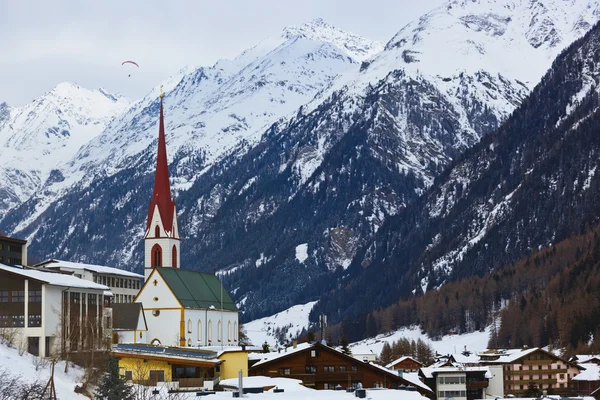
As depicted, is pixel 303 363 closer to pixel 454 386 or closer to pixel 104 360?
pixel 104 360

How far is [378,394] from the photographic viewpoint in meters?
104

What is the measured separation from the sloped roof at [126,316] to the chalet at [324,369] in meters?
38.3

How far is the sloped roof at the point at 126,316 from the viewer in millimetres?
174575

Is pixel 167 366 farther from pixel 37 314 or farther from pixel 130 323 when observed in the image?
pixel 130 323

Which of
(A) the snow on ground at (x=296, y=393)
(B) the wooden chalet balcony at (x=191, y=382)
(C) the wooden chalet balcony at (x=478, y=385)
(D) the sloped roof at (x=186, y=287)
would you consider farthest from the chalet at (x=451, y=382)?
(A) the snow on ground at (x=296, y=393)

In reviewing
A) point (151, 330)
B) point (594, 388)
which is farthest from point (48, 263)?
point (594, 388)

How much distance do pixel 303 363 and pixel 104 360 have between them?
25.8 meters

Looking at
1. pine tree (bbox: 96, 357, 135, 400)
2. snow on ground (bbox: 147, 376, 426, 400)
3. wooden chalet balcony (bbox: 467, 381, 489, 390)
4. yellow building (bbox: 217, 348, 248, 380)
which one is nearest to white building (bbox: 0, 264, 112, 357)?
yellow building (bbox: 217, 348, 248, 380)

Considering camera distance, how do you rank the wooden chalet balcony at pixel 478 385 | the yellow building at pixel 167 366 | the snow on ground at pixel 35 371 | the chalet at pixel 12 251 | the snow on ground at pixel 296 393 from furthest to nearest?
the wooden chalet balcony at pixel 478 385 → the chalet at pixel 12 251 → the yellow building at pixel 167 366 → the snow on ground at pixel 35 371 → the snow on ground at pixel 296 393

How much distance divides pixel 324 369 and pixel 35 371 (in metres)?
36.1

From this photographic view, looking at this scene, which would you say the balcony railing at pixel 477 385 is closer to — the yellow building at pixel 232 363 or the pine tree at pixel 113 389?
the yellow building at pixel 232 363

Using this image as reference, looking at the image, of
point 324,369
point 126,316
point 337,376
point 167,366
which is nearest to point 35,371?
point 167,366

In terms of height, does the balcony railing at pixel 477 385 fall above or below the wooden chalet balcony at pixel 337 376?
below

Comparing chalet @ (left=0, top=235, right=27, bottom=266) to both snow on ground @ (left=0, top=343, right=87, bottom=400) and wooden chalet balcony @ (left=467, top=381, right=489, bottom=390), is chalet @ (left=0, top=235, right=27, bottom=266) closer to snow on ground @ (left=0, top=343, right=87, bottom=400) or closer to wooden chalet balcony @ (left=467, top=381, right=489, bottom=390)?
snow on ground @ (left=0, top=343, right=87, bottom=400)
